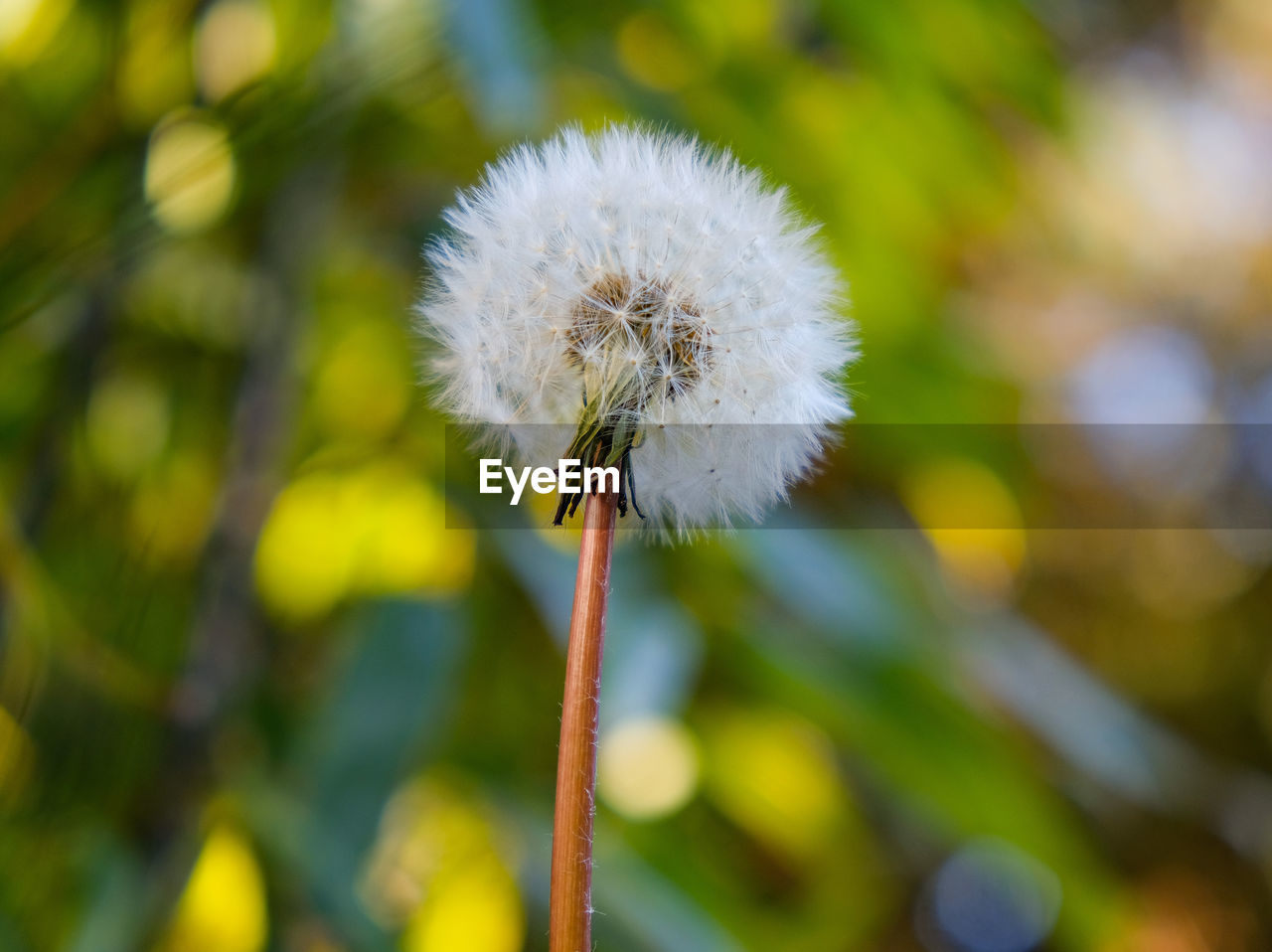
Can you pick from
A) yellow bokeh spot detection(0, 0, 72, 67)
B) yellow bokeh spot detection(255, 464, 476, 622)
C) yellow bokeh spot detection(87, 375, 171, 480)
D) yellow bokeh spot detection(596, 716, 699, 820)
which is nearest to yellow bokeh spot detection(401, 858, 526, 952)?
yellow bokeh spot detection(596, 716, 699, 820)

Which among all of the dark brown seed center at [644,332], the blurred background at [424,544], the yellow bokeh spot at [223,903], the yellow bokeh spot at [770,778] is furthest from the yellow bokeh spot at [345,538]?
the dark brown seed center at [644,332]

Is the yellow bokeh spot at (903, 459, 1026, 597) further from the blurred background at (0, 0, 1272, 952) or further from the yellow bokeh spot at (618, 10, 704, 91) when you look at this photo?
the yellow bokeh spot at (618, 10, 704, 91)

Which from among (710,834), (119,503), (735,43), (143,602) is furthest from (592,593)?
(710,834)

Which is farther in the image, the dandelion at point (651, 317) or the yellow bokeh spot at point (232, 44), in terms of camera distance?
the yellow bokeh spot at point (232, 44)

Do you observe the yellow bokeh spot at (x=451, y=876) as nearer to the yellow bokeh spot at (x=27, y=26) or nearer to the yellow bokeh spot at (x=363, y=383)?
the yellow bokeh spot at (x=363, y=383)

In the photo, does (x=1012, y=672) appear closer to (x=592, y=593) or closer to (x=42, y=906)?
(x=42, y=906)
